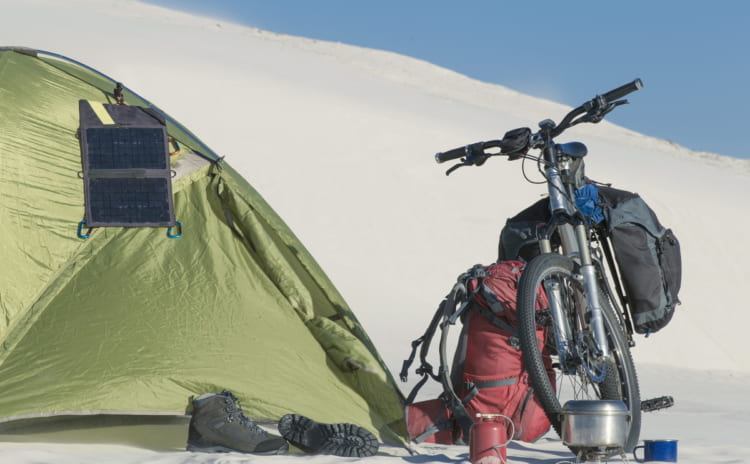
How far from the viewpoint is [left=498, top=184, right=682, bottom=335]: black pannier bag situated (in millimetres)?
4906

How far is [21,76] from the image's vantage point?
5484 millimetres

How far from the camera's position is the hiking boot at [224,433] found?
4.47 metres

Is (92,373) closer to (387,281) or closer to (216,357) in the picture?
(216,357)

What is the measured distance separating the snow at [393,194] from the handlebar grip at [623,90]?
1.68 meters

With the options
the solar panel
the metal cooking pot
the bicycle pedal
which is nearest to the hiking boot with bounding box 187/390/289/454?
the metal cooking pot

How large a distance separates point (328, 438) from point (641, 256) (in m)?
1.75

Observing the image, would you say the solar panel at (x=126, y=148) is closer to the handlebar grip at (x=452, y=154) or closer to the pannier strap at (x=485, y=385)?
the handlebar grip at (x=452, y=154)

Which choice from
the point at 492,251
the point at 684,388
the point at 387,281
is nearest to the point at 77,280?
the point at 684,388

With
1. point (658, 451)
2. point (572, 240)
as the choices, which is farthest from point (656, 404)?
point (572, 240)

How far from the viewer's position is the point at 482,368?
497 cm

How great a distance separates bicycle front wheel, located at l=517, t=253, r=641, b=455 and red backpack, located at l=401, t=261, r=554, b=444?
25 centimetres

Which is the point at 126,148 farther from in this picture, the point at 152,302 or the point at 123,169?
the point at 152,302

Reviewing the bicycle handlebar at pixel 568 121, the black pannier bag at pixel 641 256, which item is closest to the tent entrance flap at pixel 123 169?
the bicycle handlebar at pixel 568 121

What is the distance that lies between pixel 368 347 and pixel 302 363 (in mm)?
470
